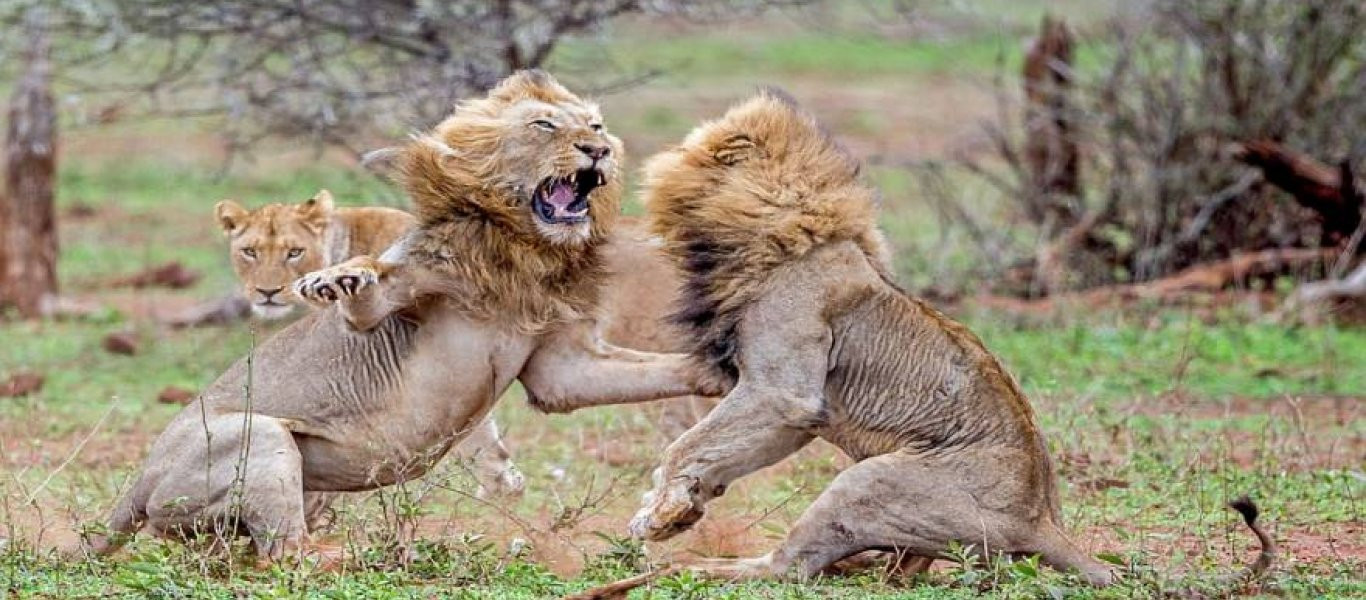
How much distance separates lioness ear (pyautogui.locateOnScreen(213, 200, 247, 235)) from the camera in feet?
23.8

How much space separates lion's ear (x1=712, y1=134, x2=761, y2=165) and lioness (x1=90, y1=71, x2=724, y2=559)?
269 mm

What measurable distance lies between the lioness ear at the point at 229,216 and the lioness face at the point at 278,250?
38 millimetres

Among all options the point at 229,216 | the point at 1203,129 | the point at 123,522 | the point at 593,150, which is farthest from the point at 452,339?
the point at 1203,129

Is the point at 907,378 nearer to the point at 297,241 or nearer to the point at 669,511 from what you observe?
the point at 669,511

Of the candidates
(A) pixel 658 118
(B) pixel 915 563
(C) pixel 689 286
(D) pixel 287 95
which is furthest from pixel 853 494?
(A) pixel 658 118

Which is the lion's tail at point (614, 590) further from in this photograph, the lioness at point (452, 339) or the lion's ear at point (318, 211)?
the lion's ear at point (318, 211)

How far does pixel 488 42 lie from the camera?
9438mm

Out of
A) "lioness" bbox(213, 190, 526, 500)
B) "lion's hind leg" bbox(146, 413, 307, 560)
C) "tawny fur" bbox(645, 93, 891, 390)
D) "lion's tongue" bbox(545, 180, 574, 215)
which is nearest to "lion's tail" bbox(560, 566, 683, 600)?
"tawny fur" bbox(645, 93, 891, 390)

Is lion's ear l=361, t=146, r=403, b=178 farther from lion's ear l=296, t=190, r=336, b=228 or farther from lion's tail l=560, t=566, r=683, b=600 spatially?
lion's ear l=296, t=190, r=336, b=228

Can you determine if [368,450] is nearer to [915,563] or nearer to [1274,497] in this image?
[915,563]

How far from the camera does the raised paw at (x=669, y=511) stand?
482 cm

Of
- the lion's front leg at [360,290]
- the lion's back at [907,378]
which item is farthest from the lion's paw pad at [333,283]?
the lion's back at [907,378]

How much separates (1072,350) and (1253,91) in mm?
2414

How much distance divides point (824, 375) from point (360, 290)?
1123 mm
